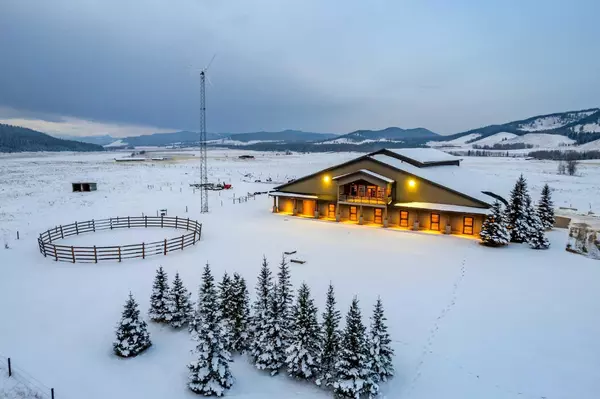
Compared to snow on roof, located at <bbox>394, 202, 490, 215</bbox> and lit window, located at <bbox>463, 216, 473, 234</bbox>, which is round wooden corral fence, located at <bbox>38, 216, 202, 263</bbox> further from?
lit window, located at <bbox>463, 216, 473, 234</bbox>

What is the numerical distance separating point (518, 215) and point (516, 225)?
834 mm

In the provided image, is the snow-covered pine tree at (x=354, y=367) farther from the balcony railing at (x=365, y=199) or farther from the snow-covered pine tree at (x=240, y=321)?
the balcony railing at (x=365, y=199)

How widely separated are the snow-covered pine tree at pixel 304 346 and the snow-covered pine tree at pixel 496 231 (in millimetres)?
20842

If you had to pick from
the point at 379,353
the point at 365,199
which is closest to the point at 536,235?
the point at 365,199

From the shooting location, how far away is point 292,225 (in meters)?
36.9

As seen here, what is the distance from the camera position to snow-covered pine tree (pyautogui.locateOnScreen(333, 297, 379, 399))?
11.6m

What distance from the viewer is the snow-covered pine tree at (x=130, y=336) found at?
1409cm

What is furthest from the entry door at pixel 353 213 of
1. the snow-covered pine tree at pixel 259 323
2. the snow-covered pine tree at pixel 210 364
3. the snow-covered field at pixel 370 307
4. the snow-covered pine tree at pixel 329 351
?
the snow-covered pine tree at pixel 210 364

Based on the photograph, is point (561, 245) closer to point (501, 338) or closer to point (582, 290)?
point (582, 290)

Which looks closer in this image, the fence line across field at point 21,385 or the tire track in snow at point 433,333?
the fence line across field at point 21,385

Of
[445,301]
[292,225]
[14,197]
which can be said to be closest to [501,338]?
[445,301]

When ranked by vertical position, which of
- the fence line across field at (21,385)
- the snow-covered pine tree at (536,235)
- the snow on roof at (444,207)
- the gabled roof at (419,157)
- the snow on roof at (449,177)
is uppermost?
the gabled roof at (419,157)

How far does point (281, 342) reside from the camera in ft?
44.8

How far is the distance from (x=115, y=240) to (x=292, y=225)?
15.2 metres
